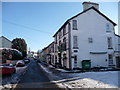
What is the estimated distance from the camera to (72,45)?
65.8ft

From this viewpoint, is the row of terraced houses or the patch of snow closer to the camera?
the patch of snow

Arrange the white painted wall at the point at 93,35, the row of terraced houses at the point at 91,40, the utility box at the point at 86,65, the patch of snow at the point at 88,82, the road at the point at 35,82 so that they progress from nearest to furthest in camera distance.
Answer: the patch of snow at the point at 88,82 → the road at the point at 35,82 → the utility box at the point at 86,65 → the row of terraced houses at the point at 91,40 → the white painted wall at the point at 93,35

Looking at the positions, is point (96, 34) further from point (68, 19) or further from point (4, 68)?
point (4, 68)

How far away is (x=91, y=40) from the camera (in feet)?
69.2

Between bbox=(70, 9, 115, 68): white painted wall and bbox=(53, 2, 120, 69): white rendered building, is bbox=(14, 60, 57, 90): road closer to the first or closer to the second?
bbox=(53, 2, 120, 69): white rendered building

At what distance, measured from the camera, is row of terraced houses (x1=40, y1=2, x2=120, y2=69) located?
66.0ft

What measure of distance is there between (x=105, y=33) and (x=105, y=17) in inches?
109

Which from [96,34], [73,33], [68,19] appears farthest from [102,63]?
[68,19]

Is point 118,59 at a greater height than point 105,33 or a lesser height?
lesser

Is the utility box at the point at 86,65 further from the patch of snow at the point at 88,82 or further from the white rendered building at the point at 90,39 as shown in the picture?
the patch of snow at the point at 88,82

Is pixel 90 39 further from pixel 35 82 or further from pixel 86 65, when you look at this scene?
pixel 35 82

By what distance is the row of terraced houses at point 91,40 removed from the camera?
792 inches

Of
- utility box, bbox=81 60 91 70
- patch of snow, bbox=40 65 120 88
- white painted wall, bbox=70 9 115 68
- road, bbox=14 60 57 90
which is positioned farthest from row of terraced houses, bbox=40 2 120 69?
road, bbox=14 60 57 90

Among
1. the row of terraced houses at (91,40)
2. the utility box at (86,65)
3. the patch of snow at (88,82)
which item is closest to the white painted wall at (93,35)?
the row of terraced houses at (91,40)
